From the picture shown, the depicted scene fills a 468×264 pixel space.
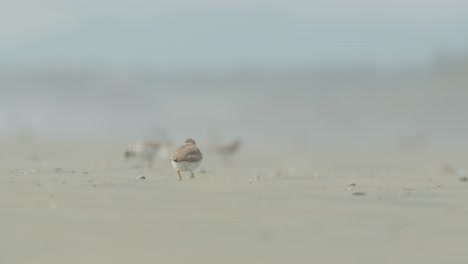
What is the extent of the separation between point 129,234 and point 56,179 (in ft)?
15.0

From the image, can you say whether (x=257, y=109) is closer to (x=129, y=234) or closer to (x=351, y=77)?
(x=351, y=77)

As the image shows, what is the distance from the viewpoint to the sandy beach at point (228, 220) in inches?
300

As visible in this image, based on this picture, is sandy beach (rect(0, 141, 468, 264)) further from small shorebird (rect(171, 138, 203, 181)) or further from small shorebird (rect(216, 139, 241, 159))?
small shorebird (rect(216, 139, 241, 159))

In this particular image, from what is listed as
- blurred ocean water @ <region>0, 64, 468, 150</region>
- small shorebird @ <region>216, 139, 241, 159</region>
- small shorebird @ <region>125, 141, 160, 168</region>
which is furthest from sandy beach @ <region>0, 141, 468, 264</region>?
blurred ocean water @ <region>0, 64, 468, 150</region>

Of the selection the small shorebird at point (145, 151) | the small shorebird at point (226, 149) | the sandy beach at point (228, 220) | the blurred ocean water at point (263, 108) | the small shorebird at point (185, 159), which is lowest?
the sandy beach at point (228, 220)

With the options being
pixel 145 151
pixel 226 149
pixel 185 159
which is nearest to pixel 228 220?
pixel 185 159

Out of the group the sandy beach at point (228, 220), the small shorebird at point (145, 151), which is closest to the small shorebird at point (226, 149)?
the small shorebird at point (145, 151)

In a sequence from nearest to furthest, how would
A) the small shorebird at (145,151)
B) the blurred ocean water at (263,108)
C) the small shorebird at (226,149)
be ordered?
the small shorebird at (145,151) < the small shorebird at (226,149) < the blurred ocean water at (263,108)

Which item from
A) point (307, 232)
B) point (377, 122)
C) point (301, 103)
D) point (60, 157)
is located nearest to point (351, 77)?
point (301, 103)

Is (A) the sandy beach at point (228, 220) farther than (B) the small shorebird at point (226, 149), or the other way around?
(B) the small shorebird at point (226, 149)

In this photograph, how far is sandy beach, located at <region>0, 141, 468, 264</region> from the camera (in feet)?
25.0

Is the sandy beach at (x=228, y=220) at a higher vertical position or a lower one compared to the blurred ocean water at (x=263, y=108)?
lower

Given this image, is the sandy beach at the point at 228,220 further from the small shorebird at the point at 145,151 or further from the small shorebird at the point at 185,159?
the small shorebird at the point at 145,151

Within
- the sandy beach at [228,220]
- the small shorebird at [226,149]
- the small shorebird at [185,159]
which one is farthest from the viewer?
the small shorebird at [226,149]
